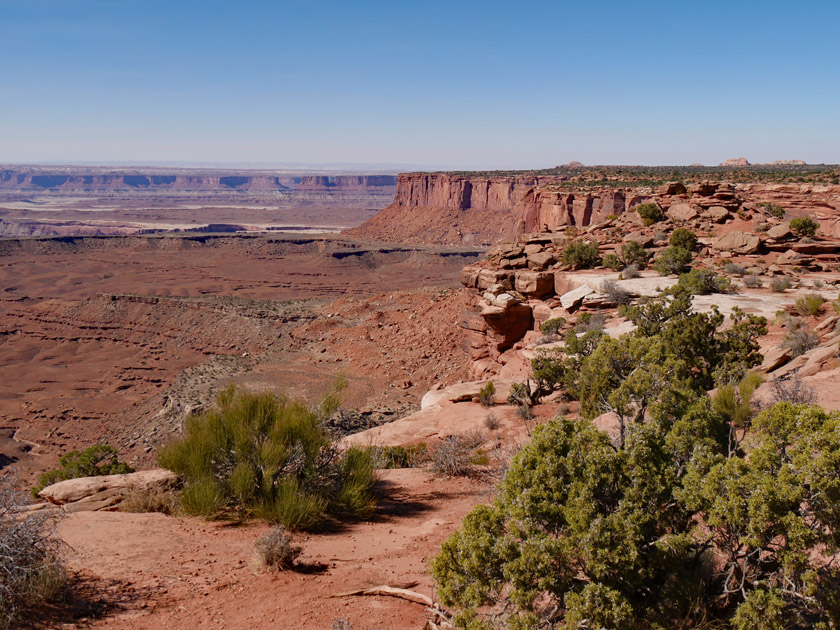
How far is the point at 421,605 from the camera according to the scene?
661cm

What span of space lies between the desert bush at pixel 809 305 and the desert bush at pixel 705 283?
2485 millimetres

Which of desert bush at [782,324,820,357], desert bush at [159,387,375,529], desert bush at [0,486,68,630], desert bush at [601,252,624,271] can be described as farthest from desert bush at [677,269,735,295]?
desert bush at [0,486,68,630]

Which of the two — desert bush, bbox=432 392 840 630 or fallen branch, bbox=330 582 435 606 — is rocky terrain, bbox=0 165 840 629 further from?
desert bush, bbox=432 392 840 630

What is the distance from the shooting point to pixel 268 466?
9484 mm

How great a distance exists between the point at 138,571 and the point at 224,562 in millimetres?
988

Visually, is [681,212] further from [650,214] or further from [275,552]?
[275,552]

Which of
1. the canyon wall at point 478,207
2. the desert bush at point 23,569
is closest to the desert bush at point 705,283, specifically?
the desert bush at point 23,569

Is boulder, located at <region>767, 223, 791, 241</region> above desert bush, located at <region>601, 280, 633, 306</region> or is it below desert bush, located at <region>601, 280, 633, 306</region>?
above

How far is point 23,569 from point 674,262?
71.4 feet

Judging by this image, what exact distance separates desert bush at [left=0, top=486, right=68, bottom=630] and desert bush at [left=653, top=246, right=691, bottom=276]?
21.1 metres

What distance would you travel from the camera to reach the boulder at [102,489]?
32.8 feet

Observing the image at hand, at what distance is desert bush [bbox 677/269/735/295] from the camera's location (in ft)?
63.6

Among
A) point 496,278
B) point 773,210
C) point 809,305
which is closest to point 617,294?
point 496,278

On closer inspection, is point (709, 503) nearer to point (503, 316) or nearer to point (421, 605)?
point (421, 605)
